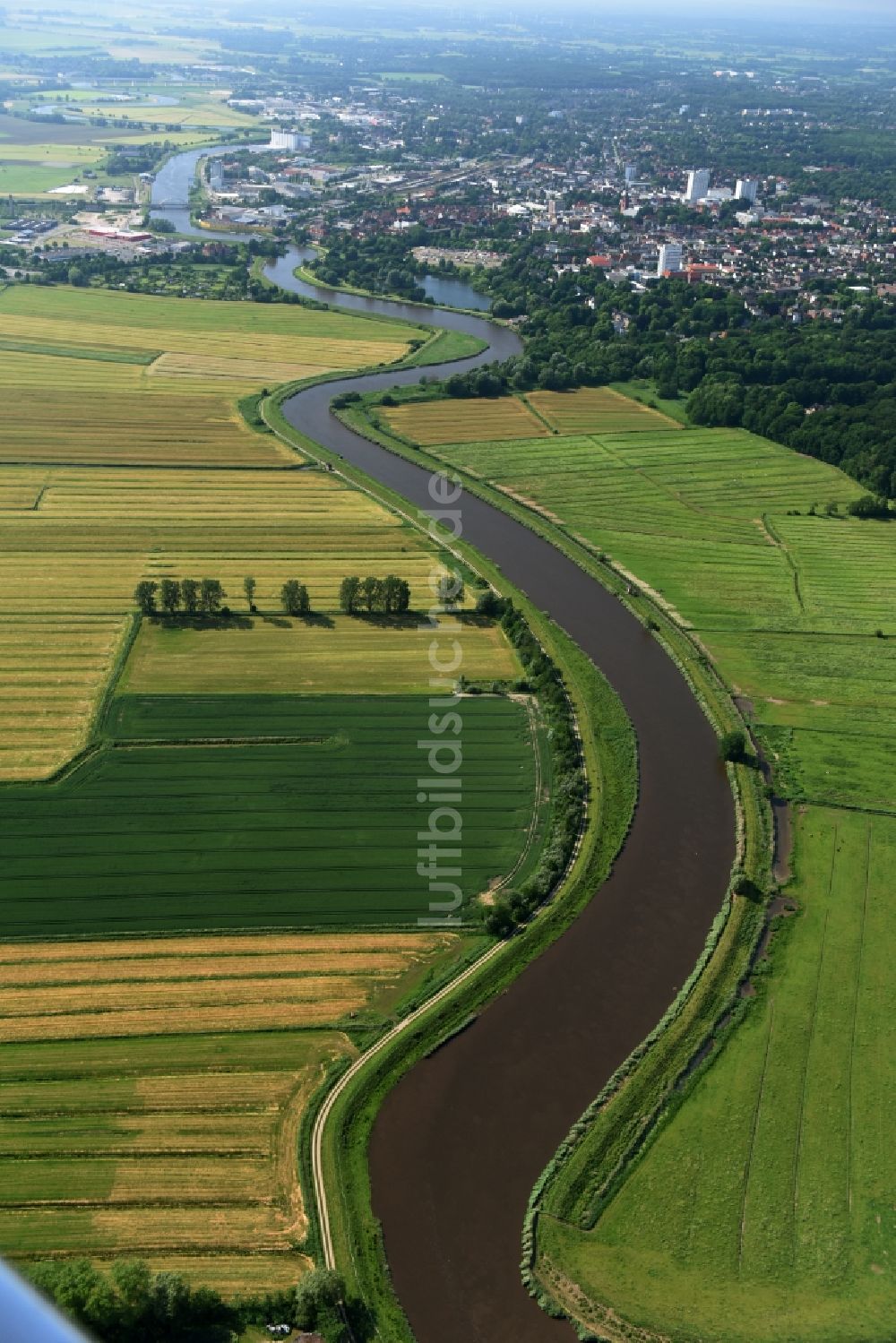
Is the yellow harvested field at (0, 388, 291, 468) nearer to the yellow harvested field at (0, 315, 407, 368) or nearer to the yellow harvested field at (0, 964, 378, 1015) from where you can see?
the yellow harvested field at (0, 315, 407, 368)

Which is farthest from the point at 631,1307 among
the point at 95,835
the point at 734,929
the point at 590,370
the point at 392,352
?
the point at 392,352

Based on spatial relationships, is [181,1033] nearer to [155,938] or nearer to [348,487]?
[155,938]

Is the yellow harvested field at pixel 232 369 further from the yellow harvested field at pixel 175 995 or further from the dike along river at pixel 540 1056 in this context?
the yellow harvested field at pixel 175 995

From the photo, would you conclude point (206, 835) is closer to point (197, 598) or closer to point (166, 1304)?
point (166, 1304)

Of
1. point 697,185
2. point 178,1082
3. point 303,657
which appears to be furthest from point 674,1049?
point 697,185

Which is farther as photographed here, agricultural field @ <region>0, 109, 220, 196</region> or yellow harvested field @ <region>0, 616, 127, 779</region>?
agricultural field @ <region>0, 109, 220, 196</region>

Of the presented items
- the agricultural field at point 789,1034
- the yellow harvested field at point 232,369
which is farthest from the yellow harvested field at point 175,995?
the yellow harvested field at point 232,369

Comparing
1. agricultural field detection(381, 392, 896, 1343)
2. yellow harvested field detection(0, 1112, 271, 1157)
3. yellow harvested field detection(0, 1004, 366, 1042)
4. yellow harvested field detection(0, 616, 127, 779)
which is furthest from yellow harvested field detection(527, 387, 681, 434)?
yellow harvested field detection(0, 1112, 271, 1157)
